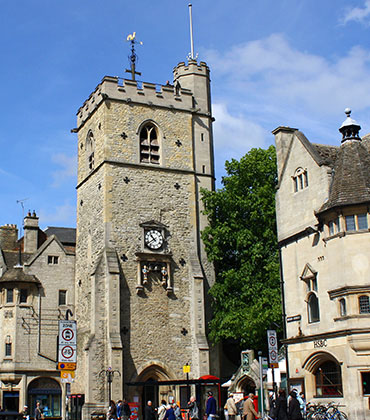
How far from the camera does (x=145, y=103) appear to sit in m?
40.2

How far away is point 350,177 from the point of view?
78.9 ft

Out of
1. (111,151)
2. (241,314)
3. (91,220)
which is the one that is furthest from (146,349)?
(111,151)

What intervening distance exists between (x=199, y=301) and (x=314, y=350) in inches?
527

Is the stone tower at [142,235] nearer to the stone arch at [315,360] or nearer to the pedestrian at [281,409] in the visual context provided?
the stone arch at [315,360]

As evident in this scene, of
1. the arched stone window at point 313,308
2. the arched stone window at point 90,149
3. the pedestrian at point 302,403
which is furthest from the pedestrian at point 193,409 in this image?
the arched stone window at point 90,149

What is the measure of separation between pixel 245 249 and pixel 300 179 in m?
10.7

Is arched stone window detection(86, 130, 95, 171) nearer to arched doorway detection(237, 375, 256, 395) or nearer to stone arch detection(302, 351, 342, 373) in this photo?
arched doorway detection(237, 375, 256, 395)

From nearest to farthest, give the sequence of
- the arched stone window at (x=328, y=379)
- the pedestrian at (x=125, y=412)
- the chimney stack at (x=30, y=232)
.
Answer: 1. the arched stone window at (x=328, y=379)
2. the pedestrian at (x=125, y=412)
3. the chimney stack at (x=30, y=232)

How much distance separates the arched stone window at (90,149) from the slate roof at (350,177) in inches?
747

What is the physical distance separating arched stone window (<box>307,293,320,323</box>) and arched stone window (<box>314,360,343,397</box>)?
1696mm

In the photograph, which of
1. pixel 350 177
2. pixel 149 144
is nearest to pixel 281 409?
pixel 350 177

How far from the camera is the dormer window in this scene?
26562 mm

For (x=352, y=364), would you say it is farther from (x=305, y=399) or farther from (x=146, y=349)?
(x=146, y=349)

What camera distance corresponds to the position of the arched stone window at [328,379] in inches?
912
